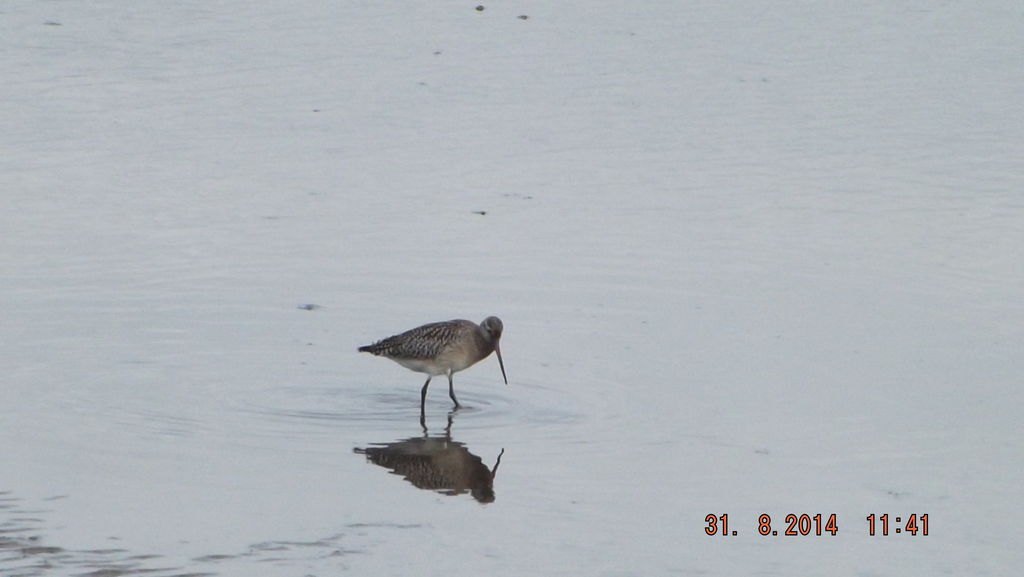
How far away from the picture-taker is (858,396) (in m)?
10.9

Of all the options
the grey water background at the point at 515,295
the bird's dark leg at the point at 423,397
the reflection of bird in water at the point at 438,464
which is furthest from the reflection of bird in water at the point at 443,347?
the reflection of bird in water at the point at 438,464

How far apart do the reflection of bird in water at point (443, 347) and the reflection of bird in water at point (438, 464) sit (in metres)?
0.82

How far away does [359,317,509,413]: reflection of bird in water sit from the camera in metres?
11.2

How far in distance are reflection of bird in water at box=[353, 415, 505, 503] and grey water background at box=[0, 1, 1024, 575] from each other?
0.07 m

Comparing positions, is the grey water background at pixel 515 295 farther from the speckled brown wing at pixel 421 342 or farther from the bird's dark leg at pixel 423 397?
the speckled brown wing at pixel 421 342

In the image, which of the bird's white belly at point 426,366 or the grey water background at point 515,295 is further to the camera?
the bird's white belly at point 426,366

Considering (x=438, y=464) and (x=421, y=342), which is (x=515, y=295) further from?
(x=438, y=464)

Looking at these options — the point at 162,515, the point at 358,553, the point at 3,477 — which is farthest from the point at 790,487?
the point at 3,477

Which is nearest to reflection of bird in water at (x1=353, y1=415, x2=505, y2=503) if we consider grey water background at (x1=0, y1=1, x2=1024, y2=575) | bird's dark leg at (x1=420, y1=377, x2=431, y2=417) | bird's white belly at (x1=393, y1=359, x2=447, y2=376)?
grey water background at (x1=0, y1=1, x2=1024, y2=575)

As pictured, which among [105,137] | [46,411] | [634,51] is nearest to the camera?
[46,411]

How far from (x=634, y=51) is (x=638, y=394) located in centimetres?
1239

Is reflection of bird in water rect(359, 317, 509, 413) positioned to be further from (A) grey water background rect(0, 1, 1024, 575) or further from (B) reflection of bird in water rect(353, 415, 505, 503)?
(B) reflection of bird in water rect(353, 415, 505, 503)

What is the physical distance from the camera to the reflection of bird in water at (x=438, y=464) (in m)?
9.31

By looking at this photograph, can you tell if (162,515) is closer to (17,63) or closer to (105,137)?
(105,137)
